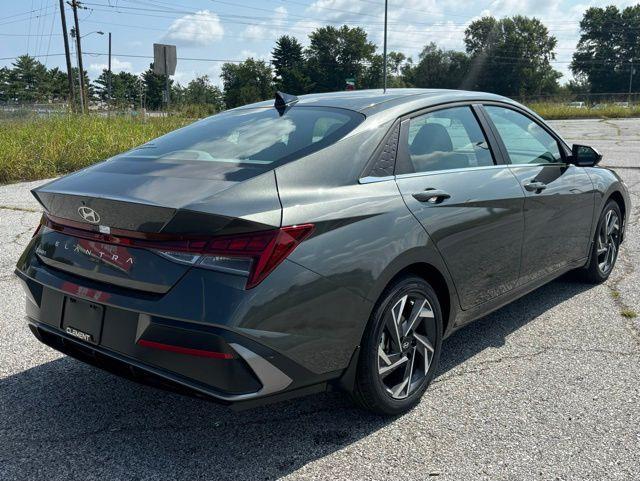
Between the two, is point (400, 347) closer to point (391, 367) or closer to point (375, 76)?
point (391, 367)

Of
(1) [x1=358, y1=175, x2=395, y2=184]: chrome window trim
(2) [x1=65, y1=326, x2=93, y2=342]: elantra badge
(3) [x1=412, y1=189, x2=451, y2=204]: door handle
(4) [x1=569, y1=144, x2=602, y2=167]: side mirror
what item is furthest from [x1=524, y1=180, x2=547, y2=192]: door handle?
(2) [x1=65, y1=326, x2=93, y2=342]: elantra badge

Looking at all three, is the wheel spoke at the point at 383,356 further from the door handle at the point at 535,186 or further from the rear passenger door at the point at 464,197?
the door handle at the point at 535,186

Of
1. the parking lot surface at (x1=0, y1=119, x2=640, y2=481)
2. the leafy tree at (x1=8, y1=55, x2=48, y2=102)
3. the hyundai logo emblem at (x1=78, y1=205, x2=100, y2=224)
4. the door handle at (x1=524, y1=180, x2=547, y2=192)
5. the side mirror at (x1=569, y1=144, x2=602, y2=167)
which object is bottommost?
the parking lot surface at (x1=0, y1=119, x2=640, y2=481)

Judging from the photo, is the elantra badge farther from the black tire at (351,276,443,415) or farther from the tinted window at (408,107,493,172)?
the tinted window at (408,107,493,172)

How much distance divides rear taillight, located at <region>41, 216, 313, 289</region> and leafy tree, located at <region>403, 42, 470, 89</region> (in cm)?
9941

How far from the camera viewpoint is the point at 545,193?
12.8 ft

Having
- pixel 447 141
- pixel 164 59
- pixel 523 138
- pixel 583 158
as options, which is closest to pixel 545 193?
pixel 523 138

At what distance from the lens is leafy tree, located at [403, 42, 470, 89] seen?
323ft

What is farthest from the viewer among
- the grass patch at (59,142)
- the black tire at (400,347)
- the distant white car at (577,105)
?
the distant white car at (577,105)

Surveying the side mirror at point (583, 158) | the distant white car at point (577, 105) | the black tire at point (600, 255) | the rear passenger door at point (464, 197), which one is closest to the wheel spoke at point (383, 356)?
the rear passenger door at point (464, 197)

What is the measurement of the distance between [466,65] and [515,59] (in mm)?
7767

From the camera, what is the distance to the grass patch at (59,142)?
10.9m

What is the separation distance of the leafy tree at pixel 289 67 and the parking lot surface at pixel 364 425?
89.0 m

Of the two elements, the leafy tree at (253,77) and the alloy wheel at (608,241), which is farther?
the leafy tree at (253,77)
